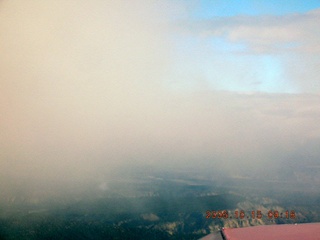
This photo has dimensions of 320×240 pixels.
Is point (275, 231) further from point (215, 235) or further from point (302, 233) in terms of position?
point (215, 235)

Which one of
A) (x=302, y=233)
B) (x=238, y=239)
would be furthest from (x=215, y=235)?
(x=302, y=233)

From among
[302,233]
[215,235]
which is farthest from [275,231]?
[215,235]

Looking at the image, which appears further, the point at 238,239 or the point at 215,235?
the point at 215,235

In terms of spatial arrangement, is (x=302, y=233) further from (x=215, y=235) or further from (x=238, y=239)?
(x=215, y=235)

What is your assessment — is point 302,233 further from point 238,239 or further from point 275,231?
point 238,239

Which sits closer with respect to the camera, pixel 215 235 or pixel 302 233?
pixel 302 233
